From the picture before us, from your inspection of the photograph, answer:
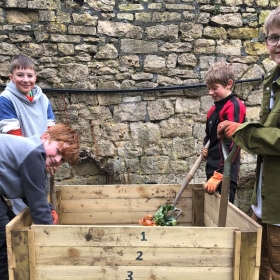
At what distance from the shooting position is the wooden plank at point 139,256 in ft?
5.24

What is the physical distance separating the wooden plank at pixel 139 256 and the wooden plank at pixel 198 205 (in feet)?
3.27

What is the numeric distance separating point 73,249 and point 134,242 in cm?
30

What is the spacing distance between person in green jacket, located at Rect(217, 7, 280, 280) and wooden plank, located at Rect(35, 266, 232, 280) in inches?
13.3

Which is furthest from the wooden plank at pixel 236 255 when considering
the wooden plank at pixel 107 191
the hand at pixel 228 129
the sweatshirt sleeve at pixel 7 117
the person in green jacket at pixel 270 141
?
the sweatshirt sleeve at pixel 7 117

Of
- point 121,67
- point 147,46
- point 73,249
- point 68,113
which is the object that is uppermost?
point 147,46

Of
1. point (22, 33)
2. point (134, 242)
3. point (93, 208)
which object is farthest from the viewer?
point (22, 33)

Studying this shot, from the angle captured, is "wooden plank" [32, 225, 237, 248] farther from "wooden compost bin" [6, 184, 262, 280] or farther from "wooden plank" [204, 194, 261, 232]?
"wooden plank" [204, 194, 261, 232]

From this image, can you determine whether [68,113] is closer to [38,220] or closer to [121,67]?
[121,67]

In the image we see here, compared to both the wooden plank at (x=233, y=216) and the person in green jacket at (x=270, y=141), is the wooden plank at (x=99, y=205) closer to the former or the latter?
the wooden plank at (x=233, y=216)

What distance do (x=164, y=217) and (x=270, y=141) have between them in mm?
1048

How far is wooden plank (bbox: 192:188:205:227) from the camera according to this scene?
8.50 feet

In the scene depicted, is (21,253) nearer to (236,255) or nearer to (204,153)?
(236,255)

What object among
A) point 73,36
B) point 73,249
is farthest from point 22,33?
point 73,249

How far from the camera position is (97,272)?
5.32 feet
